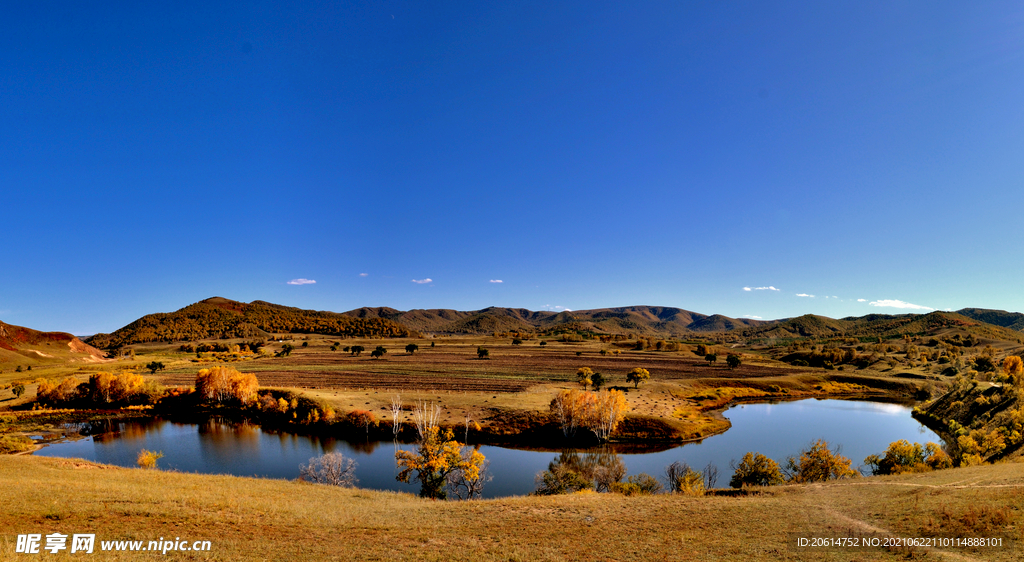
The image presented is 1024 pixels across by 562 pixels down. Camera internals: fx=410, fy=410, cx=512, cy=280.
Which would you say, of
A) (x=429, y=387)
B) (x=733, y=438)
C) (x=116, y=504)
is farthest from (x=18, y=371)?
(x=733, y=438)

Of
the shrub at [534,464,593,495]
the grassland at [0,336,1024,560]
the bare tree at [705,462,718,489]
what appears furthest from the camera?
the bare tree at [705,462,718,489]

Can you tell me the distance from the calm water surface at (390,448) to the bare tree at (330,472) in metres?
1.44

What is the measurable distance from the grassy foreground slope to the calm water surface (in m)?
21.0

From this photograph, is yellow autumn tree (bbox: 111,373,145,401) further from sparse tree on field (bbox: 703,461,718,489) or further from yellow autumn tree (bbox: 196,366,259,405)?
sparse tree on field (bbox: 703,461,718,489)

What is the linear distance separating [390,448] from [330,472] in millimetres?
14604

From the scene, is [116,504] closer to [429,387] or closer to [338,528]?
[338,528]

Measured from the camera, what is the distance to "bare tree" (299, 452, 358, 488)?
40594 millimetres

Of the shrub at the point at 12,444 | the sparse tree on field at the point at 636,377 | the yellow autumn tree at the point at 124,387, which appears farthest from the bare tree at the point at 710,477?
the yellow autumn tree at the point at 124,387

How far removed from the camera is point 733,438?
61.8 meters

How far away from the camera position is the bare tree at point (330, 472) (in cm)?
4059

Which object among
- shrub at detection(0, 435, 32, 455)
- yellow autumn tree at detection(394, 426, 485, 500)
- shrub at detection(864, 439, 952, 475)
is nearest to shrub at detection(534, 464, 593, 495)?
yellow autumn tree at detection(394, 426, 485, 500)

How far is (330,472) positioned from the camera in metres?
41.2

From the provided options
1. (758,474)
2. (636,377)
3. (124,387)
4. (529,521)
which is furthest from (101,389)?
(758,474)

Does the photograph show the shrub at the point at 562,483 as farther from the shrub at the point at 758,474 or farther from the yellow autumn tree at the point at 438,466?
the shrub at the point at 758,474
